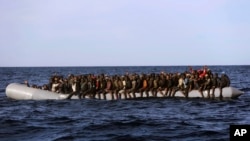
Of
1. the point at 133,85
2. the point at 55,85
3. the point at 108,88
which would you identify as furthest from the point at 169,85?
the point at 55,85

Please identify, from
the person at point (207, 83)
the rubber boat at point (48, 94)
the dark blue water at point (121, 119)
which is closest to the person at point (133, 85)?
the rubber boat at point (48, 94)

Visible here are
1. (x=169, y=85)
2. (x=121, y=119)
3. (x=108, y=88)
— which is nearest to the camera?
(x=121, y=119)

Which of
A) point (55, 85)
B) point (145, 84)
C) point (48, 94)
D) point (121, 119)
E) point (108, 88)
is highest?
point (145, 84)

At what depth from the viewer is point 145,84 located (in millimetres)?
27031

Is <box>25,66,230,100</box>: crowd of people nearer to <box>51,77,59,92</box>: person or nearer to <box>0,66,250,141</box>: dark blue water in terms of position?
<box>0,66,250,141</box>: dark blue water

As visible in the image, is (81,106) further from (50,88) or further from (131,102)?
(50,88)

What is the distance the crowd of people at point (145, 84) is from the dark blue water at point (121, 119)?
2.06 feet

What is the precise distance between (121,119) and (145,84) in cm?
654

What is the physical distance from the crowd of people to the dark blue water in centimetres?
63

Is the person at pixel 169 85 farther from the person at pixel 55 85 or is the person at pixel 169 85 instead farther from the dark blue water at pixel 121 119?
the person at pixel 55 85

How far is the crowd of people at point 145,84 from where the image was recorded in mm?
26500

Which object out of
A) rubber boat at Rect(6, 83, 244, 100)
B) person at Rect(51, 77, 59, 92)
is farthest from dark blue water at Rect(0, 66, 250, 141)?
person at Rect(51, 77, 59, 92)

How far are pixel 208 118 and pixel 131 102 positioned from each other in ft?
24.9

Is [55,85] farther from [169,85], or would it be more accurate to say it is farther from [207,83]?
[207,83]
